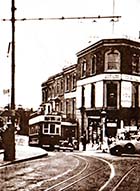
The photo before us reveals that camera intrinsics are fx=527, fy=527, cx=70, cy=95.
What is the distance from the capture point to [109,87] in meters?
23.5

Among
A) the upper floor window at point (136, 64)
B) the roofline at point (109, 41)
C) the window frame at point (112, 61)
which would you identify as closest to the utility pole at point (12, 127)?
the roofline at point (109, 41)

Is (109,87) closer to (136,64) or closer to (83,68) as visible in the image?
(136,64)

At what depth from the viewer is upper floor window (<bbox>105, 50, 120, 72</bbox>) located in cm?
2181

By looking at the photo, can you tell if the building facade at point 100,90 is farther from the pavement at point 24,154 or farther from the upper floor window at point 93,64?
the pavement at point 24,154

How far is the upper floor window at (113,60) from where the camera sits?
859 inches

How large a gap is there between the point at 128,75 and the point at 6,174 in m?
6.34

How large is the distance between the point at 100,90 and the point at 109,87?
1.02m

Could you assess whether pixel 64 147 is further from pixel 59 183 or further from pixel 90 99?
pixel 59 183

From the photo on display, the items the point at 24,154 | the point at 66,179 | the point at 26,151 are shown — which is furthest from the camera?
the point at 26,151

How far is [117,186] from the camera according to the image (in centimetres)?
1130

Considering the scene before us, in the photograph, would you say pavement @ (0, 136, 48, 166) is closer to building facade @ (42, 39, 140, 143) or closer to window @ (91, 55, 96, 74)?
building facade @ (42, 39, 140, 143)

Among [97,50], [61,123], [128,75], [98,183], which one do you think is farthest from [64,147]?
[98,183]

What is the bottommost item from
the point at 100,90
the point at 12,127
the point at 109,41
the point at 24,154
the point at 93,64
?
the point at 24,154

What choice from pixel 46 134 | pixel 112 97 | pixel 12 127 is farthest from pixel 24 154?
pixel 46 134
